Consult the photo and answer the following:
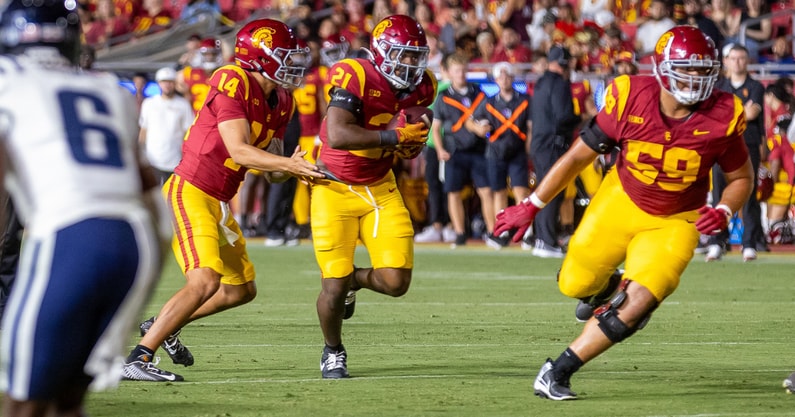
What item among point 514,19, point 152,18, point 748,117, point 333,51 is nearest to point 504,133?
point 333,51

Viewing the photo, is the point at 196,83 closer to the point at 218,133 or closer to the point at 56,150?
the point at 218,133

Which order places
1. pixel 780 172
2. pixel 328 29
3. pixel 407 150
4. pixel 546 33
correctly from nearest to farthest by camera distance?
1. pixel 407 150
2. pixel 780 172
3. pixel 546 33
4. pixel 328 29

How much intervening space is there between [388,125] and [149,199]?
3453mm

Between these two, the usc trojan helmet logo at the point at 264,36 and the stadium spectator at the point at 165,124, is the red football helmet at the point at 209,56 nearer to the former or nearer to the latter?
the stadium spectator at the point at 165,124

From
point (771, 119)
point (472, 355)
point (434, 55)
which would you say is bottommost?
point (434, 55)

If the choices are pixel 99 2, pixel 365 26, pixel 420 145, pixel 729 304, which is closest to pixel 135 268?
pixel 420 145

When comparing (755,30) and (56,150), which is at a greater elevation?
(56,150)

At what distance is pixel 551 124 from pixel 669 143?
7.88 metres

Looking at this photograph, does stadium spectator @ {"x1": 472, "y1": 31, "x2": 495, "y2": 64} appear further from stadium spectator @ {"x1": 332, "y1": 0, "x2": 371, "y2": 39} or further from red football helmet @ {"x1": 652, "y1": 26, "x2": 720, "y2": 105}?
red football helmet @ {"x1": 652, "y1": 26, "x2": 720, "y2": 105}

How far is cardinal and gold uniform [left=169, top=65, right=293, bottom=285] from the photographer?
22.8 feet

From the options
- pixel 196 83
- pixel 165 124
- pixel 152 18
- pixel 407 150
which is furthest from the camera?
pixel 152 18

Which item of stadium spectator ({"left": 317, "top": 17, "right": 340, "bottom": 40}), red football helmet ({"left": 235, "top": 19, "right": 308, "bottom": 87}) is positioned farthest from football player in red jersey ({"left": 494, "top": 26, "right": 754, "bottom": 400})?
stadium spectator ({"left": 317, "top": 17, "right": 340, "bottom": 40})

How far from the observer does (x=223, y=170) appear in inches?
281

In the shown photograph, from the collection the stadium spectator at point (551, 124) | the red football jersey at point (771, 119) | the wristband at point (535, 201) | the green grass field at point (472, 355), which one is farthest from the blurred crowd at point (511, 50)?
the wristband at point (535, 201)
